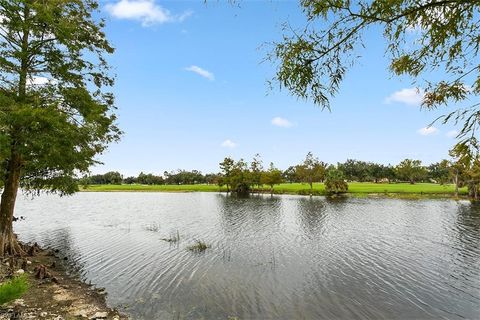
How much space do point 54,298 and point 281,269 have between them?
1199 centimetres

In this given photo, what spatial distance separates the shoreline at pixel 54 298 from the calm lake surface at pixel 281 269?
89 cm

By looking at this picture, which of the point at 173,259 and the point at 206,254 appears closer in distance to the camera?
the point at 173,259

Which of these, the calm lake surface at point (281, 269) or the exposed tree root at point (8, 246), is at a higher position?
the exposed tree root at point (8, 246)

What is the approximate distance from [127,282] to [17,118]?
929 centimetres

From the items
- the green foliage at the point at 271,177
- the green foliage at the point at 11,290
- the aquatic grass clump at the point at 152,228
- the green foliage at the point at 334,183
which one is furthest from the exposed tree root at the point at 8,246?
the green foliage at the point at 271,177

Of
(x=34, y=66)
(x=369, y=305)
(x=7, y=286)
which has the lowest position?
(x=369, y=305)

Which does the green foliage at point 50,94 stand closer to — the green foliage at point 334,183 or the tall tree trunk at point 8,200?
the tall tree trunk at point 8,200

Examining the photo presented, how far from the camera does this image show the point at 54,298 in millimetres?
12336

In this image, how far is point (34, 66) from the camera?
17.2 m

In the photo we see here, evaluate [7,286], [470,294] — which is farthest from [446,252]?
[7,286]

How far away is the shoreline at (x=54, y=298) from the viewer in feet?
34.1

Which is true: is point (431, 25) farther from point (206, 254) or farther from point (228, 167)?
point (228, 167)

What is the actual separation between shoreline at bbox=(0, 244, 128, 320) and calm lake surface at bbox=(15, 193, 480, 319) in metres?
0.89

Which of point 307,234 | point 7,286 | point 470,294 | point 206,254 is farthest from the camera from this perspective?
point 307,234
